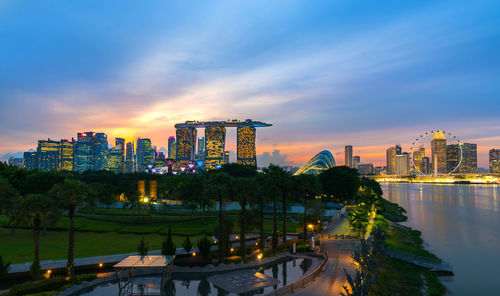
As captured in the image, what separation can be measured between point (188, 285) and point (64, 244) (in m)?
24.5

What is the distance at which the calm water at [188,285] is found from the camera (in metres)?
26.7

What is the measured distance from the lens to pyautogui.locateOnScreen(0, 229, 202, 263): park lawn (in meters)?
37.6

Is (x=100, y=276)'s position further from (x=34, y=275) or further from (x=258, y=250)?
(x=258, y=250)

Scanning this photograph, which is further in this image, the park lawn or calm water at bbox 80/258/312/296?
the park lawn

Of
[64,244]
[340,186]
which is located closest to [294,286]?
[64,244]

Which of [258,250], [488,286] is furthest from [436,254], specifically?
[258,250]

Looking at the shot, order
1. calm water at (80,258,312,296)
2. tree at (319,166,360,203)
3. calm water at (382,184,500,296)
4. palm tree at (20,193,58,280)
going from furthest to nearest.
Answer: tree at (319,166,360,203) → calm water at (382,184,500,296) → palm tree at (20,193,58,280) → calm water at (80,258,312,296)

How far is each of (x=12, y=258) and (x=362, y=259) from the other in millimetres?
36677

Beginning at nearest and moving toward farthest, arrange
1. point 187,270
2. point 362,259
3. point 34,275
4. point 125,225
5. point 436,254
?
1. point 362,259
2. point 34,275
3. point 187,270
4. point 436,254
5. point 125,225

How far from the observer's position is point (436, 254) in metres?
52.5

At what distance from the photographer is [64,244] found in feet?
143

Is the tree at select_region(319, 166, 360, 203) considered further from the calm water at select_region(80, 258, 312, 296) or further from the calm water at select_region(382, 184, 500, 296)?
the calm water at select_region(80, 258, 312, 296)

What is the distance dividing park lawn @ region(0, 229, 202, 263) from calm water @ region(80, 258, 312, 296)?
1168 centimetres

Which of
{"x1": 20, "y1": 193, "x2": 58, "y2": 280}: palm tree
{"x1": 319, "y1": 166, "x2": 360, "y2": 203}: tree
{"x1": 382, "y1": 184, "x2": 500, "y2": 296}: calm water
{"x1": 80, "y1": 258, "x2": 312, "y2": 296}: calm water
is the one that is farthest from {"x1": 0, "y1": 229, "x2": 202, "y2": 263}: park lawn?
{"x1": 319, "y1": 166, "x2": 360, "y2": 203}: tree
